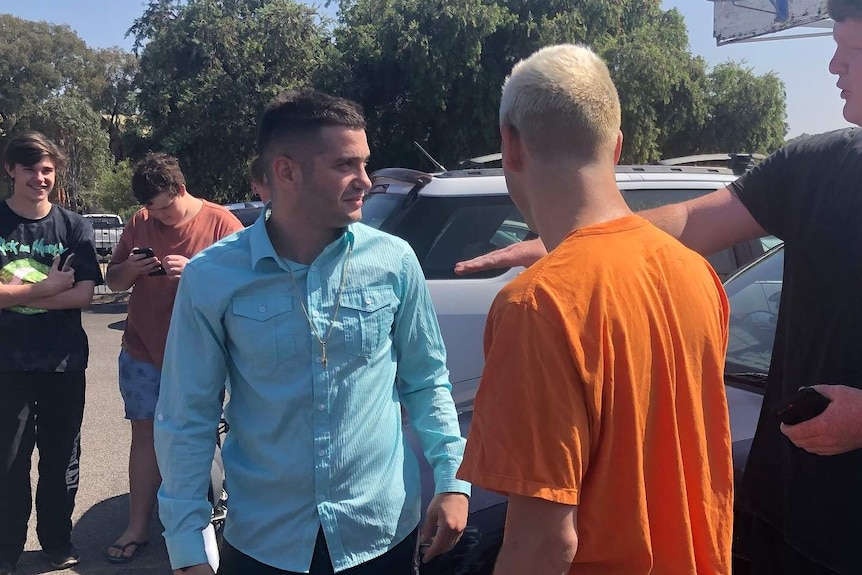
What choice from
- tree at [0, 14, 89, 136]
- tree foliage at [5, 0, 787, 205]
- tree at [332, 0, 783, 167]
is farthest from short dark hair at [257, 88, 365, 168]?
tree at [0, 14, 89, 136]

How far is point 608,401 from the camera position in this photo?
4.16 feet

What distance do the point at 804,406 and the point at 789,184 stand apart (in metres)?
0.65

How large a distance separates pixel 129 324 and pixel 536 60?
3364mm

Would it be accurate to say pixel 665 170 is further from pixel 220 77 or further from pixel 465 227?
pixel 220 77

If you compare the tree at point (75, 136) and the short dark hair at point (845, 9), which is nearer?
the short dark hair at point (845, 9)

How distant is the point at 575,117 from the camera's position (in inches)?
53.9

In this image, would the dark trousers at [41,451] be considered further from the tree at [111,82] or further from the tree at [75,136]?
the tree at [111,82]

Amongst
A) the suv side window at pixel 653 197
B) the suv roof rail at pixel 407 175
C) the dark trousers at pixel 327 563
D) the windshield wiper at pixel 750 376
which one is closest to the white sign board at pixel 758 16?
the suv side window at pixel 653 197

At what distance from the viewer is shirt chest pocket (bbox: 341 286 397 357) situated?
2.08 meters

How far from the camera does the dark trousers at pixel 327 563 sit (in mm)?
2021

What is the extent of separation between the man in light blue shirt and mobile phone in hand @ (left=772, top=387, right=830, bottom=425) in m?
0.84

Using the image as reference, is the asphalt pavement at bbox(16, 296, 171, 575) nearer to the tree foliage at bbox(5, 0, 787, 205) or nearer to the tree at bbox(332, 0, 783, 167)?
the tree foliage at bbox(5, 0, 787, 205)

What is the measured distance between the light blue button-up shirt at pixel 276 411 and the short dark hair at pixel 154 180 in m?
2.13

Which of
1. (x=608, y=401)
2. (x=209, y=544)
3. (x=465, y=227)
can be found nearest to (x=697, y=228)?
(x=608, y=401)
